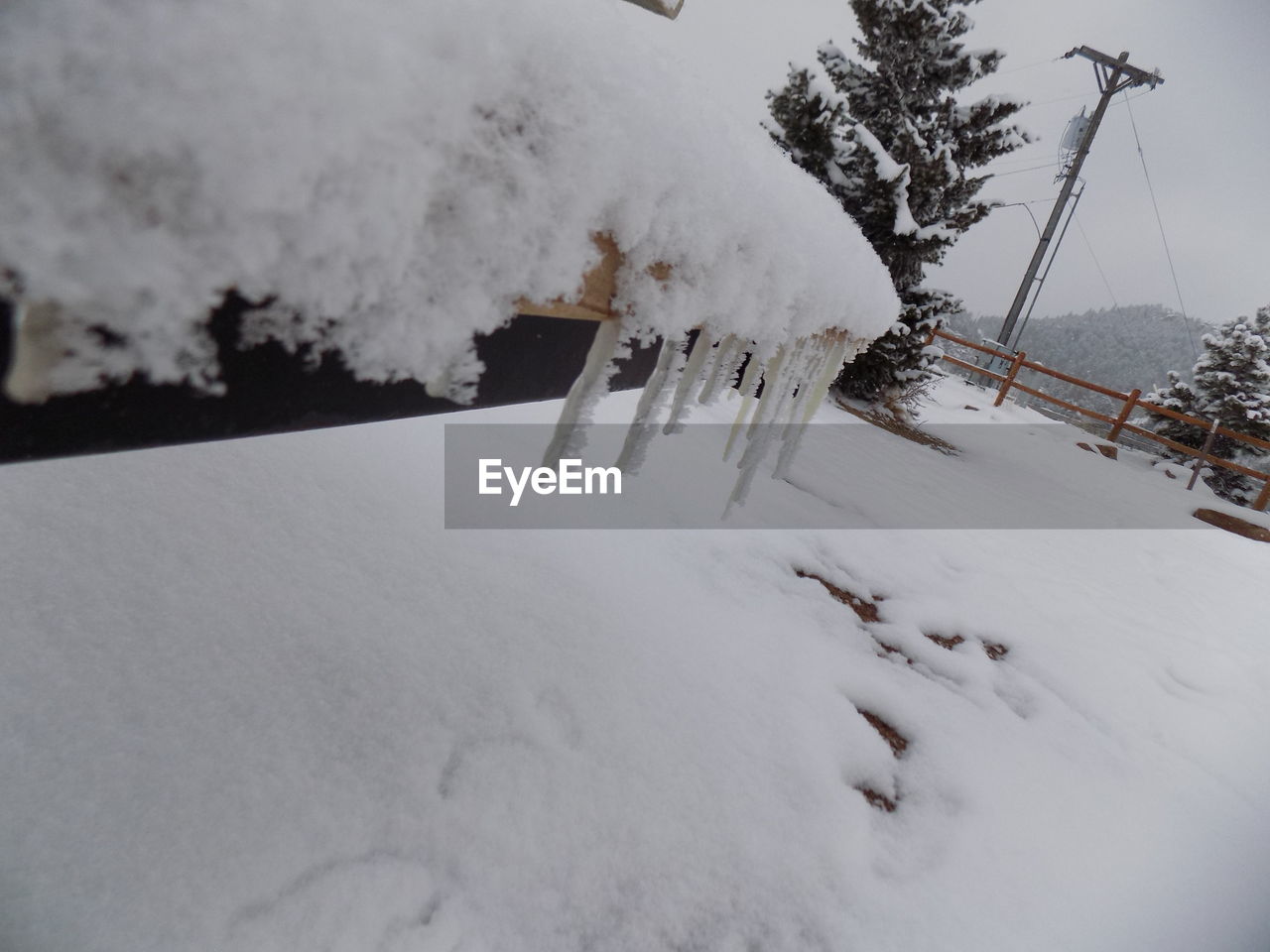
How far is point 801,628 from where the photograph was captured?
5.85ft

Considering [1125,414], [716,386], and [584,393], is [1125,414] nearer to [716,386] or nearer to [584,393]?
[716,386]

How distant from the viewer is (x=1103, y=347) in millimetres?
64812

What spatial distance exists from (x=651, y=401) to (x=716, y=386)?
125 millimetres

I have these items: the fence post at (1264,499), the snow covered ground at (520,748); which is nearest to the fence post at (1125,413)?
the fence post at (1264,499)

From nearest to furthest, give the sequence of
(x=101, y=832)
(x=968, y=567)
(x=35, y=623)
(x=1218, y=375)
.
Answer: (x=101, y=832), (x=35, y=623), (x=968, y=567), (x=1218, y=375)

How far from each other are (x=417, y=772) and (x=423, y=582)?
19.9 inches

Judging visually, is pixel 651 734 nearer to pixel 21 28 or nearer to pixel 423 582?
pixel 423 582

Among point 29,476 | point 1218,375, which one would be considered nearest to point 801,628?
point 29,476

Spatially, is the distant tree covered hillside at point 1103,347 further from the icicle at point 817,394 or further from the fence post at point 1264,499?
the icicle at point 817,394

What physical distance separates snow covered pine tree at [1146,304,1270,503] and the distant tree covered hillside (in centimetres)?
4296

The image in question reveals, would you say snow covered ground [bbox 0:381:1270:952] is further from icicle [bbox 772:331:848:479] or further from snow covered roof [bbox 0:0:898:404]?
snow covered roof [bbox 0:0:898:404]

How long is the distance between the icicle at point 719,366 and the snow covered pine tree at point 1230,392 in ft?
Answer: 46.6
